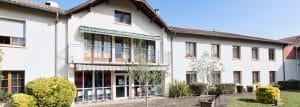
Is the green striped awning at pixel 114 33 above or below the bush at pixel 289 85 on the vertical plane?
above

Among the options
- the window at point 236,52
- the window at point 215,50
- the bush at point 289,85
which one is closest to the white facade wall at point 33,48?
the window at point 215,50

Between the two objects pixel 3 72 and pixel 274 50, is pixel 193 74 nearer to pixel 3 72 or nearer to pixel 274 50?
pixel 274 50

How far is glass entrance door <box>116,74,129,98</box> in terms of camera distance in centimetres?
2648

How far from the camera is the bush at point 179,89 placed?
27891mm

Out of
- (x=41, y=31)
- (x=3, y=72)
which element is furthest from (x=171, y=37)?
(x=3, y=72)

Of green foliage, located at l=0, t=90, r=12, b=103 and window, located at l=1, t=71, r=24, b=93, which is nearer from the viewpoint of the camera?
green foliage, located at l=0, t=90, r=12, b=103

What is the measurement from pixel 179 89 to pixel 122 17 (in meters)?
9.10

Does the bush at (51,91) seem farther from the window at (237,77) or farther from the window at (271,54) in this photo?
the window at (271,54)

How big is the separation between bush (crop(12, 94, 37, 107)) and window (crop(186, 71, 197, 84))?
17359mm

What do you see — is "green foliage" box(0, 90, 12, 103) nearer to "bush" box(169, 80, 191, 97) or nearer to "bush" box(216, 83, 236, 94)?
"bush" box(169, 80, 191, 97)

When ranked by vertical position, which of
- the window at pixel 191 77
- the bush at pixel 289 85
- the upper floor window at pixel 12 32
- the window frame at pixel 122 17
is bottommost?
the bush at pixel 289 85

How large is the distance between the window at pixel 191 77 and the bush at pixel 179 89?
9.28ft

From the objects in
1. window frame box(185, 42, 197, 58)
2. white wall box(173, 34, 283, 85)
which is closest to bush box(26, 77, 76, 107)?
white wall box(173, 34, 283, 85)

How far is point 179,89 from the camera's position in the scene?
91.9 feet
